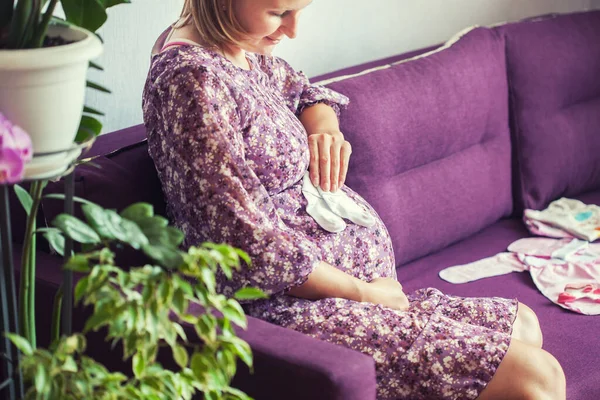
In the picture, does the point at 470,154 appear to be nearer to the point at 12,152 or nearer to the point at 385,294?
Answer: the point at 385,294

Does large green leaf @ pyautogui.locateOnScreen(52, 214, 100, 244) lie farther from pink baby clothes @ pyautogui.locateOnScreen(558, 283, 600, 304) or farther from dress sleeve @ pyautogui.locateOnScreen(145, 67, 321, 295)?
pink baby clothes @ pyautogui.locateOnScreen(558, 283, 600, 304)

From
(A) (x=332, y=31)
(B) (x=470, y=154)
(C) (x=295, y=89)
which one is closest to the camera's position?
(C) (x=295, y=89)

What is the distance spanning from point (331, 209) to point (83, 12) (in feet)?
2.48

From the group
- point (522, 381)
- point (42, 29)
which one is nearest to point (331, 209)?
point (522, 381)

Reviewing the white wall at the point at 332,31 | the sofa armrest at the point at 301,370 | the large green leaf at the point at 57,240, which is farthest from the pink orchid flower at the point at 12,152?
the white wall at the point at 332,31

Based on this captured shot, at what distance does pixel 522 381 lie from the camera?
1525mm

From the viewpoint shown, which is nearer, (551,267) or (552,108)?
(551,267)

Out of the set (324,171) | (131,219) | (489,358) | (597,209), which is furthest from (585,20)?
(131,219)

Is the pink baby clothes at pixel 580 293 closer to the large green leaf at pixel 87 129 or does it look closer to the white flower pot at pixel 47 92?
the large green leaf at pixel 87 129

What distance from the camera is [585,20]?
282 cm

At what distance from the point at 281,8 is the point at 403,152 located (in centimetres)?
70

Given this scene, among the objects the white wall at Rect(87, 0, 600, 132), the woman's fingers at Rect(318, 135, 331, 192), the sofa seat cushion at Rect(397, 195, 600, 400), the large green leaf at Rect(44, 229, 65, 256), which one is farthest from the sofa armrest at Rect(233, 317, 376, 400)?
the white wall at Rect(87, 0, 600, 132)

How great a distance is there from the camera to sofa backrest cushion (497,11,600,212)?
2.58m

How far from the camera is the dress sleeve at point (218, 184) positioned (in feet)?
4.97
